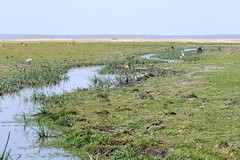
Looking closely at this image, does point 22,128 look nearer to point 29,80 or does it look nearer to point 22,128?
point 22,128

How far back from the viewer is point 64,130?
15039 millimetres

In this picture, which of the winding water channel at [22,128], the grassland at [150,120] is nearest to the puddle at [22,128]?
the winding water channel at [22,128]

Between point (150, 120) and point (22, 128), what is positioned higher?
point (150, 120)

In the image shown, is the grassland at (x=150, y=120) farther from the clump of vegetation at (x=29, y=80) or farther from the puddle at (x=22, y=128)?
the clump of vegetation at (x=29, y=80)

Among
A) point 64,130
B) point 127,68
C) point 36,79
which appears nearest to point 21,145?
point 64,130

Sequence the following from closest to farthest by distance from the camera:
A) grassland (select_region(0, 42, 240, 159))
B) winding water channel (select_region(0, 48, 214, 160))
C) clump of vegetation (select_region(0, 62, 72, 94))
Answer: grassland (select_region(0, 42, 240, 159))
winding water channel (select_region(0, 48, 214, 160))
clump of vegetation (select_region(0, 62, 72, 94))

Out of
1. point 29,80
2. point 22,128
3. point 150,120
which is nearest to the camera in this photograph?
point 150,120

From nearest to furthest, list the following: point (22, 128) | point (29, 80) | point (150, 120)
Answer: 1. point (150, 120)
2. point (22, 128)
3. point (29, 80)

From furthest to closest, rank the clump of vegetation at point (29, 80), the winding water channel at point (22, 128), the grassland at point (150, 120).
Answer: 1. the clump of vegetation at point (29, 80)
2. the winding water channel at point (22, 128)
3. the grassland at point (150, 120)

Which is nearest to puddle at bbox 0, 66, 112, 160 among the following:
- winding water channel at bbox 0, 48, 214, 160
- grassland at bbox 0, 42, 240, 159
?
winding water channel at bbox 0, 48, 214, 160

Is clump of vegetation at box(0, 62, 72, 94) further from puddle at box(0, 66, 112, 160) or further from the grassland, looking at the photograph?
the grassland

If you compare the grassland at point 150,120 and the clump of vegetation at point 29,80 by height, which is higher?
the grassland at point 150,120

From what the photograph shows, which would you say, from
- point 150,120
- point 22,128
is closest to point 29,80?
point 22,128

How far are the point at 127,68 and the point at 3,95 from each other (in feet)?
38.5
